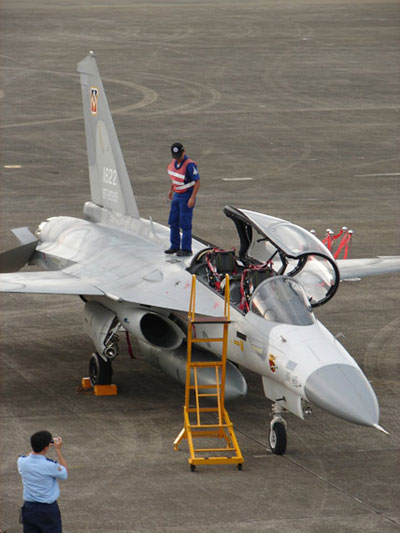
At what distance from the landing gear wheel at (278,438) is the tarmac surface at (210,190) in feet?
0.68

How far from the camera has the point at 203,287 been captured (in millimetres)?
17531

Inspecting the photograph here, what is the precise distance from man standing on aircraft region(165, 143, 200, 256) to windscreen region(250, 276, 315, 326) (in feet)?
9.52

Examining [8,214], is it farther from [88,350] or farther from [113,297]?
[113,297]

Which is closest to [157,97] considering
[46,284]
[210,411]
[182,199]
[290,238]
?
[182,199]

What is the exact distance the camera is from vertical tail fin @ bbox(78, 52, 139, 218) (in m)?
21.2

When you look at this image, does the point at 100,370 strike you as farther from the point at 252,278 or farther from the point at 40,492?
the point at 40,492

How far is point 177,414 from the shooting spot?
687 inches

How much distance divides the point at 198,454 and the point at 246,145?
23.0m

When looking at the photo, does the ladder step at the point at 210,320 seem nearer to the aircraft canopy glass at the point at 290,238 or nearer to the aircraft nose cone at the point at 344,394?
the aircraft canopy glass at the point at 290,238

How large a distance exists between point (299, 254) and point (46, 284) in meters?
4.20

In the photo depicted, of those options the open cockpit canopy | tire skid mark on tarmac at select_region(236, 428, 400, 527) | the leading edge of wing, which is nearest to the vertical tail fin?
the leading edge of wing

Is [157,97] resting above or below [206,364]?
below

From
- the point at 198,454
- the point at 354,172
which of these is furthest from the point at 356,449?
the point at 354,172

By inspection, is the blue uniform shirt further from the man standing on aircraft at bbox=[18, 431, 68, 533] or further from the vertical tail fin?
the vertical tail fin
